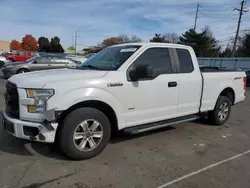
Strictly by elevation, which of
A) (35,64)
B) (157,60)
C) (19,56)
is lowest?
(35,64)

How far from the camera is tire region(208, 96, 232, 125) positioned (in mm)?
5730

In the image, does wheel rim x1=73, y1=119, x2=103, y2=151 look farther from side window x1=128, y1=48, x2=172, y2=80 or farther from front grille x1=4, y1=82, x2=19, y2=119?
side window x1=128, y1=48, x2=172, y2=80

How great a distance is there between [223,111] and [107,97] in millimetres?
3619

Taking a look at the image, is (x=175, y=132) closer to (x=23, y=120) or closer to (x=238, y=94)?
(x=238, y=94)

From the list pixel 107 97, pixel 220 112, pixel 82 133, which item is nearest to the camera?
pixel 82 133

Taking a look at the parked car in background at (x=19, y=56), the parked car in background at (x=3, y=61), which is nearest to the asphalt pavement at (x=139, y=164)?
the parked car in background at (x=3, y=61)

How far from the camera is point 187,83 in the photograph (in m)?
4.79

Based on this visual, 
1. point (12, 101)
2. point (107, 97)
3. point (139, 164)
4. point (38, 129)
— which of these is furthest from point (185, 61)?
point (12, 101)

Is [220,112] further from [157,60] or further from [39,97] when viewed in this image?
[39,97]

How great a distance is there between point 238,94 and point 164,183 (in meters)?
4.21

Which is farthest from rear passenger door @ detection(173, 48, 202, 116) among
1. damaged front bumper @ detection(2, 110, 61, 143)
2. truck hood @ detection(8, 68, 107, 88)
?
damaged front bumper @ detection(2, 110, 61, 143)

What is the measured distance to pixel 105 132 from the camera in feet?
12.5

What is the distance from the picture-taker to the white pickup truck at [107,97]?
3.37 m

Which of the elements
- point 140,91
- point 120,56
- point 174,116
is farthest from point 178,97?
point 120,56
